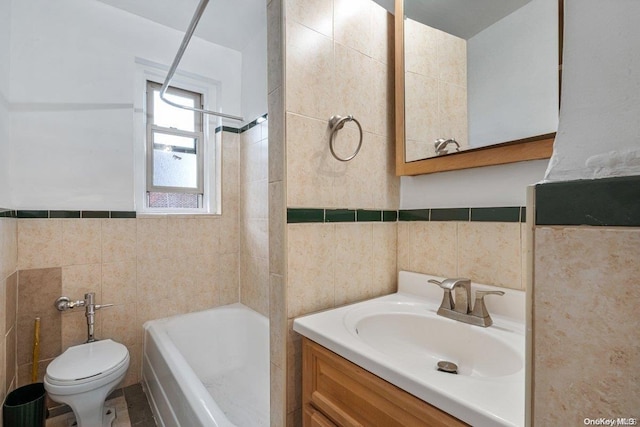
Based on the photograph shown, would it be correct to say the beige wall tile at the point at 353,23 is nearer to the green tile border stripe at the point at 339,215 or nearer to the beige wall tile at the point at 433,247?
the green tile border stripe at the point at 339,215

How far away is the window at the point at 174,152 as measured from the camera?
225 centimetres

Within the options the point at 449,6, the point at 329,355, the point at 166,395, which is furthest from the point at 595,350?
the point at 166,395

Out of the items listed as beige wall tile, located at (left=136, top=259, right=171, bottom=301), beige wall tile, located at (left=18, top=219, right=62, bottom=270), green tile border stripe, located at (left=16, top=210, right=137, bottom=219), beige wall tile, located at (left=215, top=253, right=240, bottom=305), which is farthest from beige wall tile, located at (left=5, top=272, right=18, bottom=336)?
beige wall tile, located at (left=215, top=253, right=240, bottom=305)

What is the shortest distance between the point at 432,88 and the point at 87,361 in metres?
2.19

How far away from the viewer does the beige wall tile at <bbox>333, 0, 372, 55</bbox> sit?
3.73ft

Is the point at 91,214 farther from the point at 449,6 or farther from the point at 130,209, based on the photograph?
→ the point at 449,6

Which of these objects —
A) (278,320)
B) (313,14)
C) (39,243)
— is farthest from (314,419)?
(39,243)

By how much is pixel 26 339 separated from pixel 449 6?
275 cm

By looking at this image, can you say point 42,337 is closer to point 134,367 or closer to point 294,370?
point 134,367

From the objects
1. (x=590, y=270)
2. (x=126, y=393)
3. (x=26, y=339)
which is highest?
(x=590, y=270)

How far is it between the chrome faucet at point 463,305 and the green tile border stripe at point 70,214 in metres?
2.02

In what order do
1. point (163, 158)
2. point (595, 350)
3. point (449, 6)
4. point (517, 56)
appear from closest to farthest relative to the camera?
point (595, 350) < point (517, 56) < point (449, 6) < point (163, 158)

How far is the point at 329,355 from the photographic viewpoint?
33.7 inches

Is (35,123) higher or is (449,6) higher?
(449,6)
